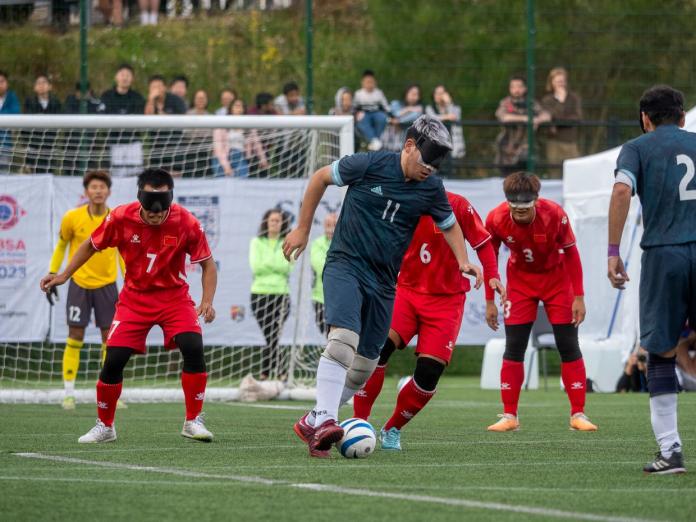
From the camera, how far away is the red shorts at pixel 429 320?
29.7 feet

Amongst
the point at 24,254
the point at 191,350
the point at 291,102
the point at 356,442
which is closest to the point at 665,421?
the point at 356,442

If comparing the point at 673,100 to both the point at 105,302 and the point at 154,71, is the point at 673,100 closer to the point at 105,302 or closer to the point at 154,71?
the point at 105,302

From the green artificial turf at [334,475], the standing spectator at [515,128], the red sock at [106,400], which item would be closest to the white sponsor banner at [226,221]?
the standing spectator at [515,128]

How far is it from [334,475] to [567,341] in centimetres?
477

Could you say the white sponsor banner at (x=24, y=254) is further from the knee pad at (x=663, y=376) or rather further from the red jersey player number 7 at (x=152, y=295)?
the knee pad at (x=663, y=376)

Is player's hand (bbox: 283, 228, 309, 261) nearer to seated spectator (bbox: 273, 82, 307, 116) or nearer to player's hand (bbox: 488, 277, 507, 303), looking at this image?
player's hand (bbox: 488, 277, 507, 303)

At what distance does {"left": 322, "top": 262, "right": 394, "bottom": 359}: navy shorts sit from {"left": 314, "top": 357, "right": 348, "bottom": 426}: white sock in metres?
0.24

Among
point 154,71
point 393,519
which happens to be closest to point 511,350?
point 393,519

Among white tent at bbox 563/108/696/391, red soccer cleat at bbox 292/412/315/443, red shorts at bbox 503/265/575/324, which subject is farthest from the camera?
white tent at bbox 563/108/696/391

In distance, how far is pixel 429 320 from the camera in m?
9.12

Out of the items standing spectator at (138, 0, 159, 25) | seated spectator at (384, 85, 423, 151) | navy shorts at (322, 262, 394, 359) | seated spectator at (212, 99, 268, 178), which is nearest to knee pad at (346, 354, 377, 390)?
navy shorts at (322, 262, 394, 359)

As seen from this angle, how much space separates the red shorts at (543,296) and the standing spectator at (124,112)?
7045 millimetres

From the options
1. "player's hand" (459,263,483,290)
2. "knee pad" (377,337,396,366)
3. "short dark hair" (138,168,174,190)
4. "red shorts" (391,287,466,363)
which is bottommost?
"knee pad" (377,337,396,366)

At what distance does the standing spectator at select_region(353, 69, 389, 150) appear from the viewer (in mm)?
18859
